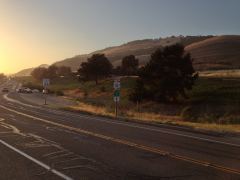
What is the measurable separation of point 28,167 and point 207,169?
4371mm

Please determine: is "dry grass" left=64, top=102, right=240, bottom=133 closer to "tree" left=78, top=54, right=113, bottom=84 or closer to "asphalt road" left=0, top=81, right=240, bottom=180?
"asphalt road" left=0, top=81, right=240, bottom=180

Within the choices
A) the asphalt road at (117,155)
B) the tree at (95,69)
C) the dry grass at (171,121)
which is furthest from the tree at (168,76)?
the tree at (95,69)

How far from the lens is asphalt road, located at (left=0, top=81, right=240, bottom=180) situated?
11258 millimetres

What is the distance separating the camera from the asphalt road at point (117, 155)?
11258 millimetres

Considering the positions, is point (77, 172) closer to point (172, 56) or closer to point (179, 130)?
point (179, 130)

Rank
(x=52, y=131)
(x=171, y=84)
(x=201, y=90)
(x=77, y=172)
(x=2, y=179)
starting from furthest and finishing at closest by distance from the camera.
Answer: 1. (x=201, y=90)
2. (x=171, y=84)
3. (x=52, y=131)
4. (x=77, y=172)
5. (x=2, y=179)

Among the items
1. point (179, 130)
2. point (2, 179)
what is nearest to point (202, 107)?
point (179, 130)

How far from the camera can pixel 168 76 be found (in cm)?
6506

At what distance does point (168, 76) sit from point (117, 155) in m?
51.4

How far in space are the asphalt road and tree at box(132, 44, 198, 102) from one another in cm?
4348

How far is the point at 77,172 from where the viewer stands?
1145 centimetres

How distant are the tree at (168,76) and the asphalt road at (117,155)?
4348cm

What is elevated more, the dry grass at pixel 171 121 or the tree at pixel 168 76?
the tree at pixel 168 76

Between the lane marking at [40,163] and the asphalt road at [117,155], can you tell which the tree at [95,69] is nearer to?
the asphalt road at [117,155]
